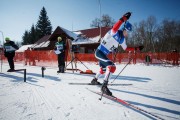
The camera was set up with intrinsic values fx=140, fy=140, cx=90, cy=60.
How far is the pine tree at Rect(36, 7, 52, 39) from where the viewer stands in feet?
178

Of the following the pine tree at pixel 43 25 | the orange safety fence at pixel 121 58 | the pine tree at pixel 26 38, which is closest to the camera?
the orange safety fence at pixel 121 58

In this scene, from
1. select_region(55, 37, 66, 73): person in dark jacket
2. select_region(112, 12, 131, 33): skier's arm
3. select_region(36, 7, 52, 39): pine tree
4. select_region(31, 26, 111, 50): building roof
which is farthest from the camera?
select_region(36, 7, 52, 39): pine tree

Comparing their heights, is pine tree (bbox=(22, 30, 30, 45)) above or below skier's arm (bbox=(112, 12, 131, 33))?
above

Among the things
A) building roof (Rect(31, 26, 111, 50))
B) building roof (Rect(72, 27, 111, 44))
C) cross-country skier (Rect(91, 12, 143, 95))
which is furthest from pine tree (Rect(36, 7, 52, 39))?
cross-country skier (Rect(91, 12, 143, 95))

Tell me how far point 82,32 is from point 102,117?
33.5 meters

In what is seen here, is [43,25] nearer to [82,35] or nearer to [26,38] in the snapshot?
[26,38]

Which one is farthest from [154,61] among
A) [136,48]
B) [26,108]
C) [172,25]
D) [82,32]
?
[172,25]

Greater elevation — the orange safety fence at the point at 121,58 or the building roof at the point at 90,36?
the building roof at the point at 90,36

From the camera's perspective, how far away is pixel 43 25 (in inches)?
2140

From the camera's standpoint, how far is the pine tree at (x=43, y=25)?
54156mm

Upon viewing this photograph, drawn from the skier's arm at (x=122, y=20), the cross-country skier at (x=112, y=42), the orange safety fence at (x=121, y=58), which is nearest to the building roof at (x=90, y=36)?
the orange safety fence at (x=121, y=58)

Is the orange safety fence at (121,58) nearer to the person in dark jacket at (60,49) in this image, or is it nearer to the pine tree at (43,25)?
the person in dark jacket at (60,49)

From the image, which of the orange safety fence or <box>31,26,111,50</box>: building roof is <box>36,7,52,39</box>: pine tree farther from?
the orange safety fence

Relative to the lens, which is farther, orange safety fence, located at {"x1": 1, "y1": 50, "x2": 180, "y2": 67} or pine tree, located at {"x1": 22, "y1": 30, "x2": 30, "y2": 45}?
pine tree, located at {"x1": 22, "y1": 30, "x2": 30, "y2": 45}
